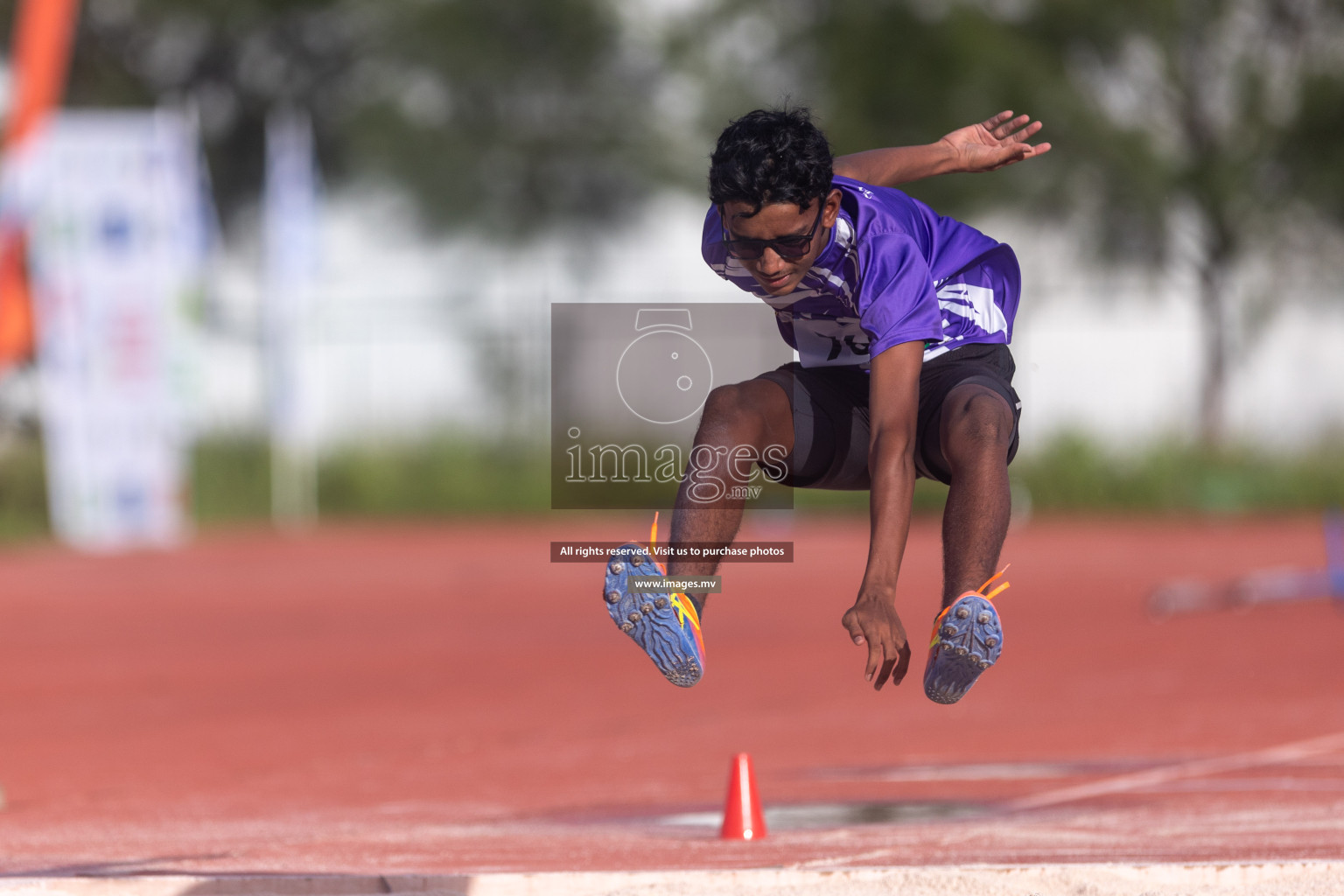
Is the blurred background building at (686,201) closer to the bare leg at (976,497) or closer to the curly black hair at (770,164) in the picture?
the curly black hair at (770,164)

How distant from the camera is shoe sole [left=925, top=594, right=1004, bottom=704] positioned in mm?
4867

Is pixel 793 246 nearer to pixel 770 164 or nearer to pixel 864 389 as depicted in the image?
pixel 770 164

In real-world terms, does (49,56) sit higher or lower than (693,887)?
higher

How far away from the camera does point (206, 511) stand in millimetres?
24719

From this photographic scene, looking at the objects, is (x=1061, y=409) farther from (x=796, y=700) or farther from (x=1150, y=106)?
(x=796, y=700)

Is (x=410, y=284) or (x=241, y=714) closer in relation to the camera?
(x=241, y=714)

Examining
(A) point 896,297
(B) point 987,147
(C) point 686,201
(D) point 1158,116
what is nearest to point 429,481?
(C) point 686,201

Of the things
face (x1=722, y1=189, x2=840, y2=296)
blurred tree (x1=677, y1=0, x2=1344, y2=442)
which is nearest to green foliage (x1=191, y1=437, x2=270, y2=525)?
blurred tree (x1=677, y1=0, x2=1344, y2=442)

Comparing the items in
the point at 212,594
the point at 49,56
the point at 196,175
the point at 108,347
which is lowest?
the point at 212,594

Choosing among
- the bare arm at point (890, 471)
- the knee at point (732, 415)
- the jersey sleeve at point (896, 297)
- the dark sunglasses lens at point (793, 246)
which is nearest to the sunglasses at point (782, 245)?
the dark sunglasses lens at point (793, 246)

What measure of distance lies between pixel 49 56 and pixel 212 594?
7571mm

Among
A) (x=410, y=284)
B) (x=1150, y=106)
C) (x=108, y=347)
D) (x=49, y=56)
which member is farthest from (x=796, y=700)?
(x=410, y=284)

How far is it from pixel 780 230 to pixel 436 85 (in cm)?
2769

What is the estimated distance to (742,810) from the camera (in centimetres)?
727
